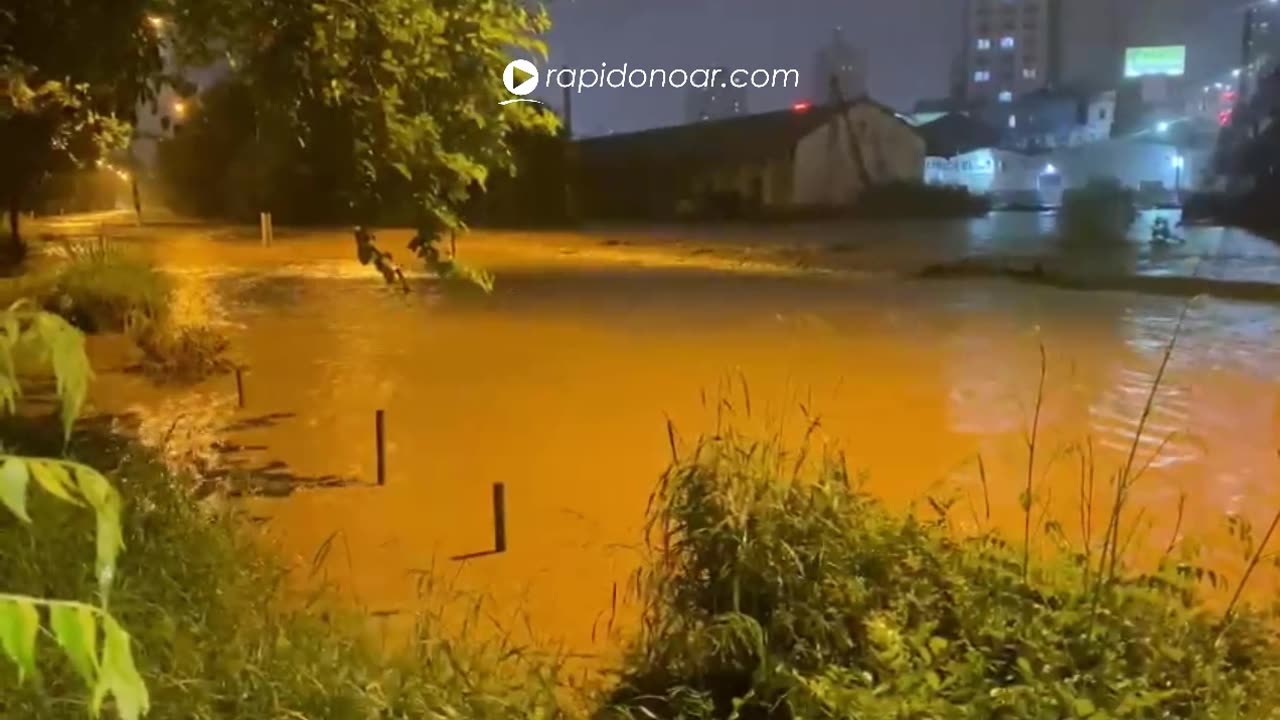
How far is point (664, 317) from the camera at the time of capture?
16.8m

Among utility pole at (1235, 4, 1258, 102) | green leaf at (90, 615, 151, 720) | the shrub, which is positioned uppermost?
utility pole at (1235, 4, 1258, 102)

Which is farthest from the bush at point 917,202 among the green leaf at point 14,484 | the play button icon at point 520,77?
the green leaf at point 14,484

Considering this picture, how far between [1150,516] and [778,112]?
3803 cm

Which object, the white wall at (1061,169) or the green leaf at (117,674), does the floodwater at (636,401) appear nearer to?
the green leaf at (117,674)

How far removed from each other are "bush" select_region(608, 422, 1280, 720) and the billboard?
64979 millimetres

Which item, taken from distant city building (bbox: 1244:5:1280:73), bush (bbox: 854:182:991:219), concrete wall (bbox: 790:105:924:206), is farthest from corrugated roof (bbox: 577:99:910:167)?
distant city building (bbox: 1244:5:1280:73)

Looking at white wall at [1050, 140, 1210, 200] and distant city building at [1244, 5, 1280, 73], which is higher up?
distant city building at [1244, 5, 1280, 73]

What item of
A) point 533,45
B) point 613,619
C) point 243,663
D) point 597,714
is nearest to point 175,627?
point 243,663

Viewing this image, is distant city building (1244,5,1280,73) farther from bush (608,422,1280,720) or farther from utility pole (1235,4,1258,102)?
bush (608,422,1280,720)

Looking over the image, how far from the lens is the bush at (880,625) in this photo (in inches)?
147

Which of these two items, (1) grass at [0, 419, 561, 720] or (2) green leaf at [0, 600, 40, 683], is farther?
(1) grass at [0, 419, 561, 720]

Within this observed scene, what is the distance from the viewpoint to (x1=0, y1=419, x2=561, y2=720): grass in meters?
3.55

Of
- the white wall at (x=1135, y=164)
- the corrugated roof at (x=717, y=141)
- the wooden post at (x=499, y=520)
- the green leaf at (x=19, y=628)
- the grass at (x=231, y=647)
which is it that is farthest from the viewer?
the white wall at (x=1135, y=164)

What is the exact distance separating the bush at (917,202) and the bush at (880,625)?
3649 centimetres
